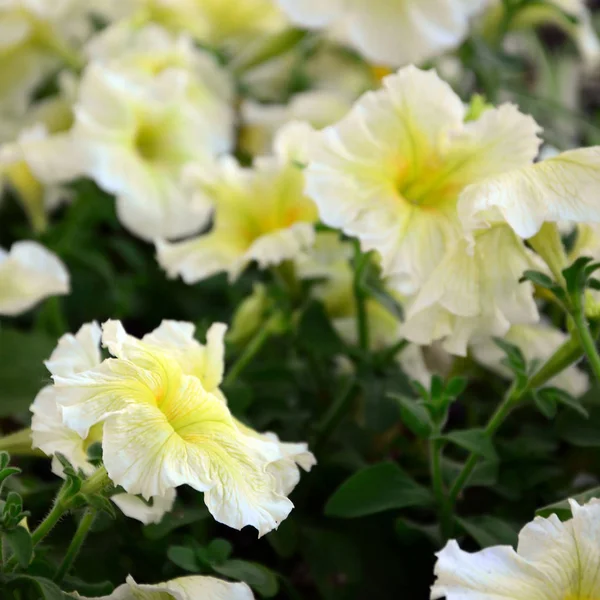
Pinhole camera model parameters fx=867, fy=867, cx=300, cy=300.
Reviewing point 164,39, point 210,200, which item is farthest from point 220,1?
point 210,200

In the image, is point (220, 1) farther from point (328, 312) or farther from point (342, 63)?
point (328, 312)

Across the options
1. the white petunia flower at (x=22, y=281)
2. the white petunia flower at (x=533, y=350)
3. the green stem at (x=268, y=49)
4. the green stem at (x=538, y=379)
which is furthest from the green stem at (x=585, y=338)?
the green stem at (x=268, y=49)

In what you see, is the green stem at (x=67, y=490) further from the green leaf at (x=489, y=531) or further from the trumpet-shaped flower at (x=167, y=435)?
the green leaf at (x=489, y=531)

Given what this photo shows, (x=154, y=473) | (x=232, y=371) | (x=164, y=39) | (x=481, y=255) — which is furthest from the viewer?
(x=164, y=39)

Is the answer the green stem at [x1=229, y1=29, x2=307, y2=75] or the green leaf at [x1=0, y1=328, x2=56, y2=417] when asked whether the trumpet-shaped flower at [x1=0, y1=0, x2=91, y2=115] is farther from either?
the green leaf at [x1=0, y1=328, x2=56, y2=417]

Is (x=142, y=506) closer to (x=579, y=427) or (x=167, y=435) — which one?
(x=167, y=435)

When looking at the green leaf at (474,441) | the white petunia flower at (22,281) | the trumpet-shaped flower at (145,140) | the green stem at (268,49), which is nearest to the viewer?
the green leaf at (474,441)

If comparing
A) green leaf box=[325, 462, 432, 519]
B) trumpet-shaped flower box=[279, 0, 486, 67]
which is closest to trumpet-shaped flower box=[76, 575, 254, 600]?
green leaf box=[325, 462, 432, 519]
